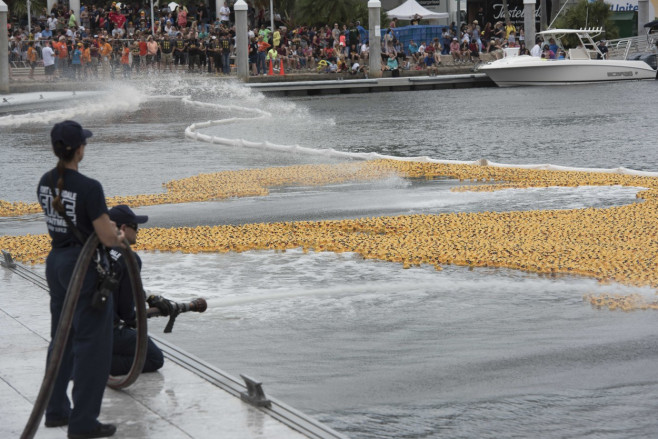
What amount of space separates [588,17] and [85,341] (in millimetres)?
57808

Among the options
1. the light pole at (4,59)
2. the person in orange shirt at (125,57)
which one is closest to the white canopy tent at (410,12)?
the person in orange shirt at (125,57)

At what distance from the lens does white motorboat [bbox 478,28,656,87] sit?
53.2m

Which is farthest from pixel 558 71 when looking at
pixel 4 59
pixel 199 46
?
pixel 4 59

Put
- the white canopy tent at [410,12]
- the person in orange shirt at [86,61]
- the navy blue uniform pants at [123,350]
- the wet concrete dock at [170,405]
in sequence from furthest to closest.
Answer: the white canopy tent at [410,12]
the person in orange shirt at [86,61]
the navy blue uniform pants at [123,350]
the wet concrete dock at [170,405]

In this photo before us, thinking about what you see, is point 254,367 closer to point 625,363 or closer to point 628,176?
point 625,363

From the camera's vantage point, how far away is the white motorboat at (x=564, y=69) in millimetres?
53156

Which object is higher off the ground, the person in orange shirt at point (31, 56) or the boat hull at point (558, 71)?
the person in orange shirt at point (31, 56)

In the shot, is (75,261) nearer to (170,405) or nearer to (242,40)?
(170,405)

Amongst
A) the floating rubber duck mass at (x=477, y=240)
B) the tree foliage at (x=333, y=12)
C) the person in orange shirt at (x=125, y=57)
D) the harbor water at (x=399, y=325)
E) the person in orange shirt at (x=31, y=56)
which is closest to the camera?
the harbor water at (x=399, y=325)

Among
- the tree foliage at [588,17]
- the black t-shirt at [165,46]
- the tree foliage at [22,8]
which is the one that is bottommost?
the black t-shirt at [165,46]

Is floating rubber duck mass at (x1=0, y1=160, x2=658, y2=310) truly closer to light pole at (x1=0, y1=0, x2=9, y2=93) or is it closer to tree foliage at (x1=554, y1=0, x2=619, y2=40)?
light pole at (x1=0, y1=0, x2=9, y2=93)

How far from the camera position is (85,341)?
605 cm

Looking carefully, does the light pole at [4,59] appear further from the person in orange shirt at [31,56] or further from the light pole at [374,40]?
the light pole at [374,40]

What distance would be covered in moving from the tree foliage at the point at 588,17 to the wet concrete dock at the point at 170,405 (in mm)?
54169
